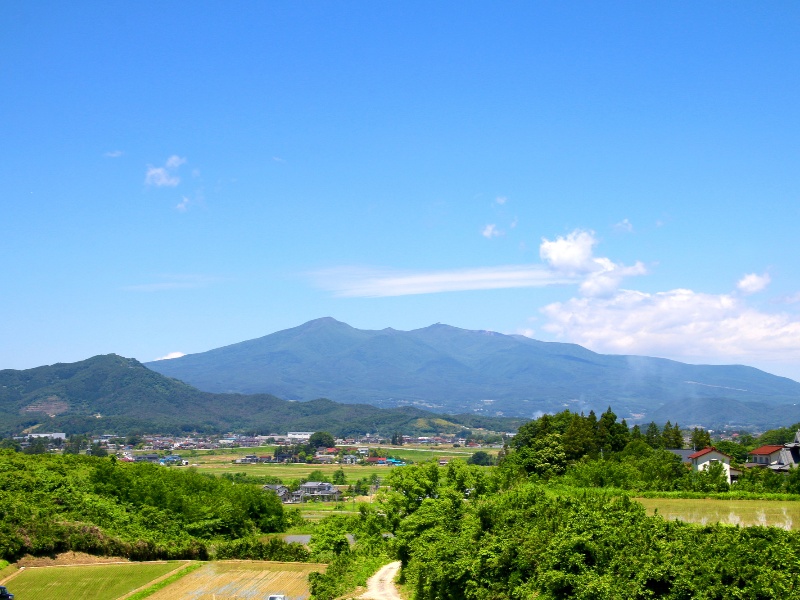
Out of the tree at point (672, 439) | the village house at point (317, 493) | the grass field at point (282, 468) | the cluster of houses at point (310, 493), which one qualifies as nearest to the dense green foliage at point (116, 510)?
the cluster of houses at point (310, 493)

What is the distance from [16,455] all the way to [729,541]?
3888cm

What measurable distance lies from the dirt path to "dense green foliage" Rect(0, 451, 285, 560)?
11044 millimetres

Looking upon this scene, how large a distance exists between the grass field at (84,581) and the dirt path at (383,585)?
9.30 m

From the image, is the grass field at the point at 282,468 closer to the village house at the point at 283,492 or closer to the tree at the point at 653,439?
the village house at the point at 283,492

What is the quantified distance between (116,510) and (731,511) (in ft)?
87.3

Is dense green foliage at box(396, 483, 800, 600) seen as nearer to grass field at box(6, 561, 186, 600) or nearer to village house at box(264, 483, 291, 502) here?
grass field at box(6, 561, 186, 600)

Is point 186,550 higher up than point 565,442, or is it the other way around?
point 565,442

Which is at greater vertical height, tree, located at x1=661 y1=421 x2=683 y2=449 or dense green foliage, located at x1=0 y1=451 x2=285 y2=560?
tree, located at x1=661 y1=421 x2=683 y2=449

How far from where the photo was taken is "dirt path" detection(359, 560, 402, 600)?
23.8m

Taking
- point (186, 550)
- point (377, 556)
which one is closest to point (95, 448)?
point (186, 550)

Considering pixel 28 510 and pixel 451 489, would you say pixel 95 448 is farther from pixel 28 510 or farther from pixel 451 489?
pixel 451 489

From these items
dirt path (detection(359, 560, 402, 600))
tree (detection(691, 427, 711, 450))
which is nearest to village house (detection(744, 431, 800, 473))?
tree (detection(691, 427, 711, 450))

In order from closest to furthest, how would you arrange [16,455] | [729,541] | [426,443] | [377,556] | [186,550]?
1. [729,541]
2. [377,556]
3. [186,550]
4. [16,455]
5. [426,443]

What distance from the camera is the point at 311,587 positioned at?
26672 millimetres
